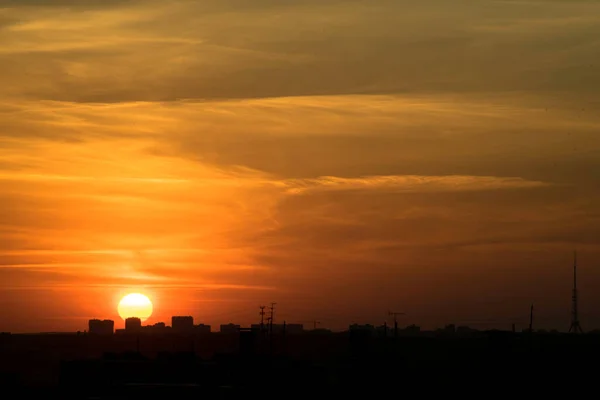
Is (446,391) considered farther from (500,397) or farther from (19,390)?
(19,390)

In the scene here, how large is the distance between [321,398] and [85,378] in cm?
2273

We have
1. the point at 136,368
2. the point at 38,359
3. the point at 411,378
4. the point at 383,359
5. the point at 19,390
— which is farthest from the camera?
the point at 38,359

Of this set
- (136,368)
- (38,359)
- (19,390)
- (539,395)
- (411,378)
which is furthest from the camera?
(38,359)

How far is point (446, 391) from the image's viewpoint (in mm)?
70750

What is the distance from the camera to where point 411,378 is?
238 ft

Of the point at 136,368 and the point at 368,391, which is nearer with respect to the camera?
the point at 368,391

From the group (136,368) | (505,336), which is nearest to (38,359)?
(136,368)

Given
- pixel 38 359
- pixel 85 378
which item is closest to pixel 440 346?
pixel 85 378

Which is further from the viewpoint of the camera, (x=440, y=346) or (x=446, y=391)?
(x=440, y=346)

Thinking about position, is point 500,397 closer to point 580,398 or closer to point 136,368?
point 580,398

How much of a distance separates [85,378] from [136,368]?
177 inches

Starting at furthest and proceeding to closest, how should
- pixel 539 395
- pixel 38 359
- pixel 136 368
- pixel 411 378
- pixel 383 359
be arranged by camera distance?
pixel 38 359 < pixel 136 368 < pixel 383 359 < pixel 411 378 < pixel 539 395

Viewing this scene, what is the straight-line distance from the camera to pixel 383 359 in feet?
258

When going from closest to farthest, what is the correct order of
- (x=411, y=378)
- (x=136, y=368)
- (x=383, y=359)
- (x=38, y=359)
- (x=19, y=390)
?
(x=411, y=378) → (x=383, y=359) → (x=136, y=368) → (x=19, y=390) → (x=38, y=359)
